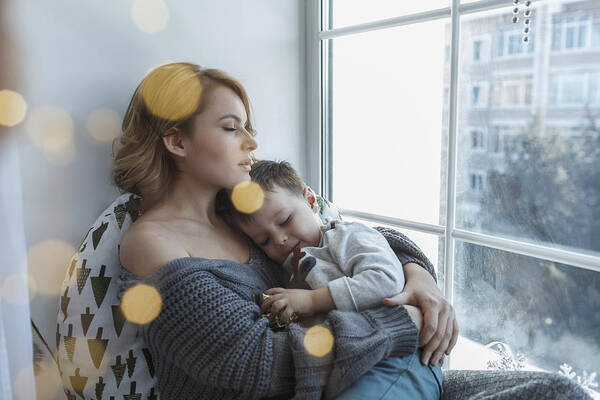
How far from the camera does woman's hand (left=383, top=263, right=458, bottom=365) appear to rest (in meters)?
1.25

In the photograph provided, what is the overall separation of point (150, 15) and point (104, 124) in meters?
0.41

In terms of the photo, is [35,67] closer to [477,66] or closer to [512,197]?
[477,66]

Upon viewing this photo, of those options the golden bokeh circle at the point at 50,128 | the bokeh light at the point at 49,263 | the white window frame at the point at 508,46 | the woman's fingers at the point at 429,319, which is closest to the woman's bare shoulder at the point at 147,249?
the bokeh light at the point at 49,263

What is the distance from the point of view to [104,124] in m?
1.51

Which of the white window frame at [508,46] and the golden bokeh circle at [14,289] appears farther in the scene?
the white window frame at [508,46]

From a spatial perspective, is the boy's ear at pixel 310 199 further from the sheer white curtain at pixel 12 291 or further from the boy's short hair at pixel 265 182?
the sheer white curtain at pixel 12 291

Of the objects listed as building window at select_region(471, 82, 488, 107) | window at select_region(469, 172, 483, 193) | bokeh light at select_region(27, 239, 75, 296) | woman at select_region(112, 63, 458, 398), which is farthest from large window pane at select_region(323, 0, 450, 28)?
bokeh light at select_region(27, 239, 75, 296)

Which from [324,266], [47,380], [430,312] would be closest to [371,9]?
[324,266]

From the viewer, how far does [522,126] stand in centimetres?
147

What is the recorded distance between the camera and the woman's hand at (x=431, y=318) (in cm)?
125

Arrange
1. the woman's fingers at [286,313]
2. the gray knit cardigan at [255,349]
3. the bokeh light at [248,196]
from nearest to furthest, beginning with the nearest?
the gray knit cardigan at [255,349], the woman's fingers at [286,313], the bokeh light at [248,196]

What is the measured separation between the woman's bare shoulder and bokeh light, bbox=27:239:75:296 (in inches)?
10.4

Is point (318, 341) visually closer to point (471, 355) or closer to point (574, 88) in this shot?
point (471, 355)

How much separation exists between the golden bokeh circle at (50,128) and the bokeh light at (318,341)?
3.03 ft
